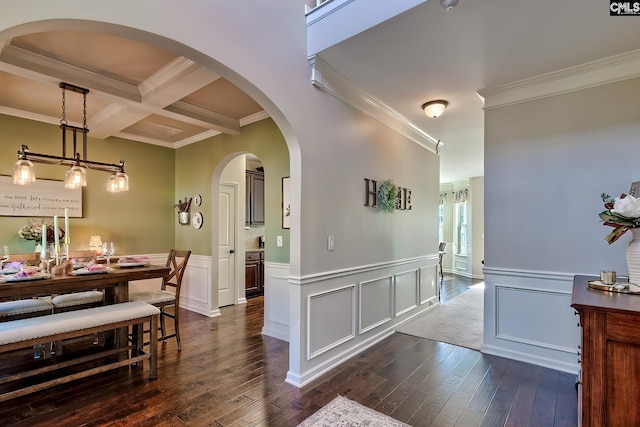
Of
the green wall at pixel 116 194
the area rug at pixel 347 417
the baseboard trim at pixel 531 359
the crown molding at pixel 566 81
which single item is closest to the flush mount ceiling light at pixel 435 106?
the crown molding at pixel 566 81

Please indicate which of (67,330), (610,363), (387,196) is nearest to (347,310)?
(387,196)

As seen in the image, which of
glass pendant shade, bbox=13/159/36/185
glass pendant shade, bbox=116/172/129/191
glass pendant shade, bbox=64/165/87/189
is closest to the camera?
glass pendant shade, bbox=13/159/36/185

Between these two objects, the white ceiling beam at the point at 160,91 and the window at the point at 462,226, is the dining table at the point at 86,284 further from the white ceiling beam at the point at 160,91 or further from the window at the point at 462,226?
the window at the point at 462,226

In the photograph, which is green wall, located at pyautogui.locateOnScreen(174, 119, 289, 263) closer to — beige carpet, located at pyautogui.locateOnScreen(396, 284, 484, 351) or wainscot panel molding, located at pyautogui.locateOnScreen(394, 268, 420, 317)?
wainscot panel molding, located at pyautogui.locateOnScreen(394, 268, 420, 317)

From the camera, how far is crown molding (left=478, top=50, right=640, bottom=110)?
2629mm

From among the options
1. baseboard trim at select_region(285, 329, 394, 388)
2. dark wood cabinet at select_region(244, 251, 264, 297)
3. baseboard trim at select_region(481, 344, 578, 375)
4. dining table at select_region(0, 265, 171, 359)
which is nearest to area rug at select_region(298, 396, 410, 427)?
baseboard trim at select_region(285, 329, 394, 388)

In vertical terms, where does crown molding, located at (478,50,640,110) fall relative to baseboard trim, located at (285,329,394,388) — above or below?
above

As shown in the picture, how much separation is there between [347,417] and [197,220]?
3.78m

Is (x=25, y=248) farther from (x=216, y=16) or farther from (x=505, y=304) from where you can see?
(x=505, y=304)

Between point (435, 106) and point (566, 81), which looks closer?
point (566, 81)

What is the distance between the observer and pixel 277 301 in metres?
3.80

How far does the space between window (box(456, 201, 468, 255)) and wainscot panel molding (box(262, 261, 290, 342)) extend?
23.2 ft

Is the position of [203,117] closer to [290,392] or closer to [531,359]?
[290,392]

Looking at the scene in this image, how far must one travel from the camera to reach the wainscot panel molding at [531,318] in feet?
9.26
